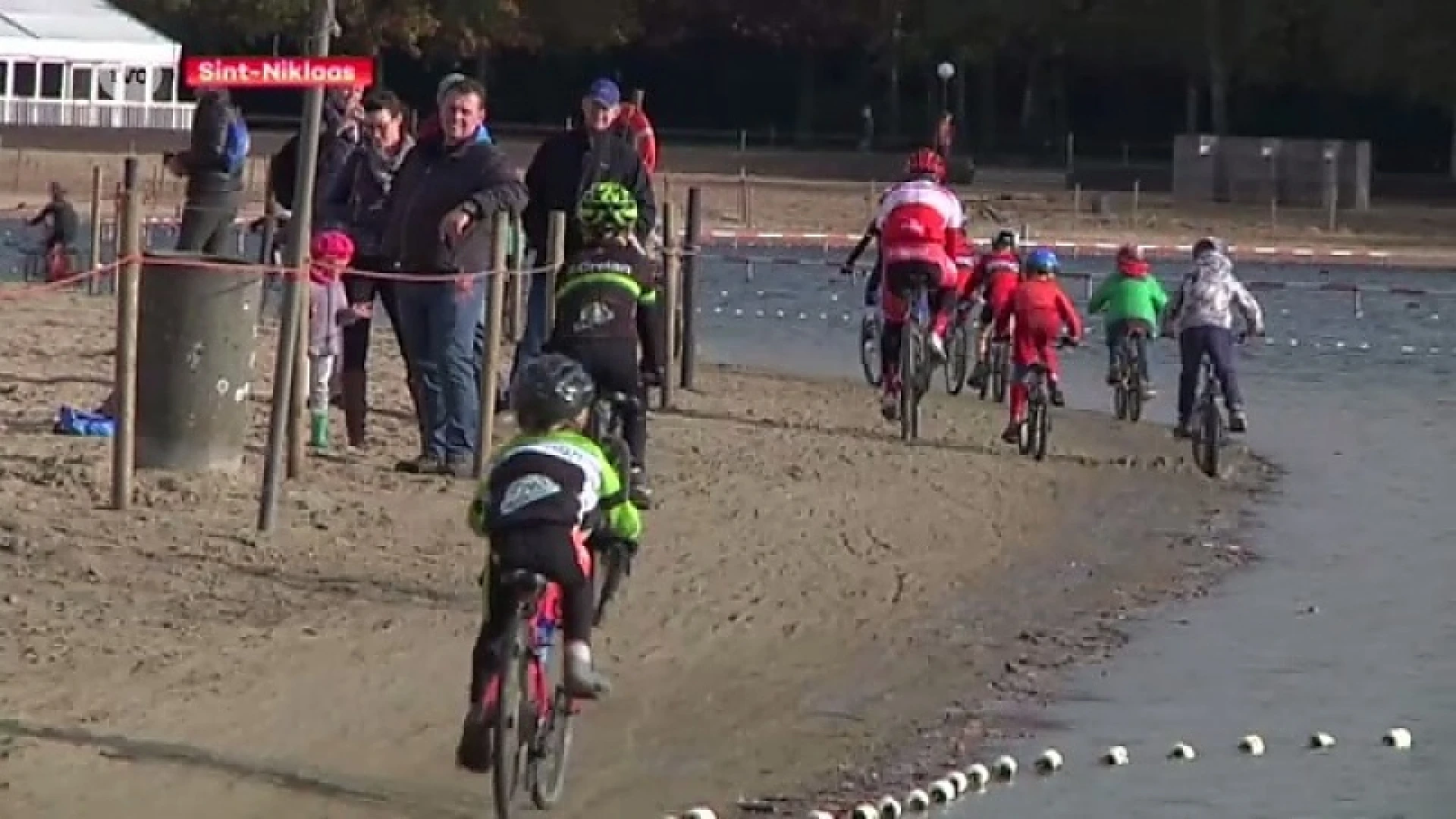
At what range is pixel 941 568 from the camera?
17.5 m

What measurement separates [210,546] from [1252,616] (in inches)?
189

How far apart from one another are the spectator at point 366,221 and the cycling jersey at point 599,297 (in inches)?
111

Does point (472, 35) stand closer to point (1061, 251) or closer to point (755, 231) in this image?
point (755, 231)

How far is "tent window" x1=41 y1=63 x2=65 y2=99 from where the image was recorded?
82.9 meters

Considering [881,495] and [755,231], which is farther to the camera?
[755,231]

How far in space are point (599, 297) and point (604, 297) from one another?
0.08 feet

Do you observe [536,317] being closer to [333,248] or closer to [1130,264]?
[333,248]

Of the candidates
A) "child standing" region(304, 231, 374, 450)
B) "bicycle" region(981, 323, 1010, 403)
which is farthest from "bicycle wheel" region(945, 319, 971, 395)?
"child standing" region(304, 231, 374, 450)

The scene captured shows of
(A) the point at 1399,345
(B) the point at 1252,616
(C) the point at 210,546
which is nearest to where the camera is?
(C) the point at 210,546

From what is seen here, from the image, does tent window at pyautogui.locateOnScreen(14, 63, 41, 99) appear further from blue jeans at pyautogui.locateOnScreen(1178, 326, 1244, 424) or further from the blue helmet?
blue jeans at pyautogui.locateOnScreen(1178, 326, 1244, 424)

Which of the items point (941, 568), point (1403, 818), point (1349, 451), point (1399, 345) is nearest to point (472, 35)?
point (1399, 345)

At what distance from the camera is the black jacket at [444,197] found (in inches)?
678

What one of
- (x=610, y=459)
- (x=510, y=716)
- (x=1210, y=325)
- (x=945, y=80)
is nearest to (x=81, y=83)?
(x=945, y=80)

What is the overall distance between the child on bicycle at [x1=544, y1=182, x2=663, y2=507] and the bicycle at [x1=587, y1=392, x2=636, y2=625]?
0.10m
